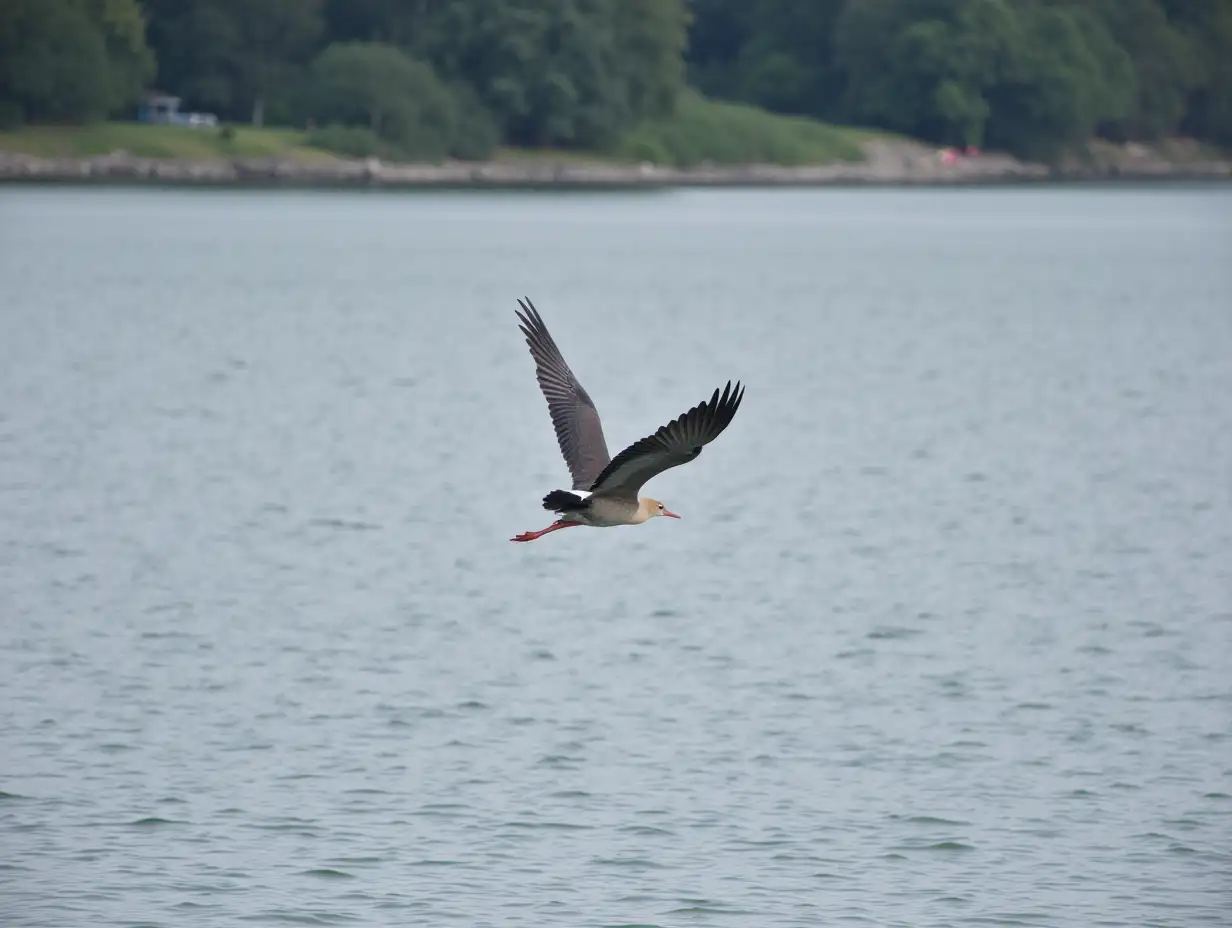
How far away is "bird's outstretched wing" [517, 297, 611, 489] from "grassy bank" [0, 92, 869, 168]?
98056 millimetres

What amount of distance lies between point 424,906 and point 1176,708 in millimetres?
8009

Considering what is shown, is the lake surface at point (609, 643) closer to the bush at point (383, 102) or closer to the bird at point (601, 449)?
the bird at point (601, 449)

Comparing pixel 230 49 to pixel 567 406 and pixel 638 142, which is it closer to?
pixel 638 142

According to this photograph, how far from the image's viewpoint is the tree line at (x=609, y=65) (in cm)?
11781

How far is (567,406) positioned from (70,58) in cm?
10136

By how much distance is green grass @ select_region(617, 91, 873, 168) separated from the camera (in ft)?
463

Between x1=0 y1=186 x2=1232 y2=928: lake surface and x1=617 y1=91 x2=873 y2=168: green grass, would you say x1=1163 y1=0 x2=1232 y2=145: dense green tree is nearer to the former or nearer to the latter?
x1=617 y1=91 x2=873 y2=168: green grass

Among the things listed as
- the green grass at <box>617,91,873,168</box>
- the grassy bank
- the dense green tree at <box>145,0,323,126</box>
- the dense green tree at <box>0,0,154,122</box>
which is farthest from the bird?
Result: the green grass at <box>617,91,873,168</box>

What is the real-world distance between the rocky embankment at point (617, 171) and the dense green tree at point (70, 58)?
2716mm

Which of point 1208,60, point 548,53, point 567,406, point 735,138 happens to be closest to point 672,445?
point 567,406

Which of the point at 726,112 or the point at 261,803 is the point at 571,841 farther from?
the point at 726,112

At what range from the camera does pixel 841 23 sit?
6201 inches

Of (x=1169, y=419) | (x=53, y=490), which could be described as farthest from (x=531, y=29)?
(x=53, y=490)

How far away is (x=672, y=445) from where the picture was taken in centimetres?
1288
